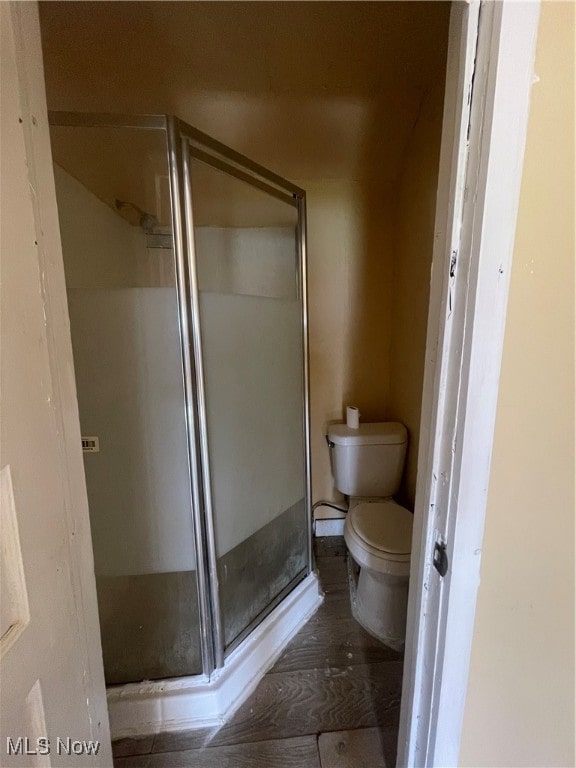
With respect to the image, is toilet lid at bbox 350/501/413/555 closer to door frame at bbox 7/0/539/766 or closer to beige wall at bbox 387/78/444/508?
beige wall at bbox 387/78/444/508

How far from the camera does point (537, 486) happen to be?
658 mm

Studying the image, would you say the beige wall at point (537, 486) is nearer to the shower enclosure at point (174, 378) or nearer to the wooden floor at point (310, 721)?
the wooden floor at point (310, 721)

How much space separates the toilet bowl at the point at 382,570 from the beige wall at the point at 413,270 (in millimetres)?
310

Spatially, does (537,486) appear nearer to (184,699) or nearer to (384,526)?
(384,526)

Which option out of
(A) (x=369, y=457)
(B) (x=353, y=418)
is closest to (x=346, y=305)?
(B) (x=353, y=418)

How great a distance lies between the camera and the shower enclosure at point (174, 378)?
1.18 meters

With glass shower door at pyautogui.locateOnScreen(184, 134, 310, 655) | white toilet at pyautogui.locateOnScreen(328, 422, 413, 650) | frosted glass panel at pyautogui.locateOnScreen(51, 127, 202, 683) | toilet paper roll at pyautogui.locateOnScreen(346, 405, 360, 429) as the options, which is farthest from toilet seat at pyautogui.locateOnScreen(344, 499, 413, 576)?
frosted glass panel at pyautogui.locateOnScreen(51, 127, 202, 683)

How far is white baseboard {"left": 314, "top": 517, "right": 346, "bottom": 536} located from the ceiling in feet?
6.43

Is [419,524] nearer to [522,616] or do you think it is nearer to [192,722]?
[522,616]

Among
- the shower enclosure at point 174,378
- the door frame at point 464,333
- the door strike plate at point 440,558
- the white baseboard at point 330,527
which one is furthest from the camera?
the white baseboard at point 330,527

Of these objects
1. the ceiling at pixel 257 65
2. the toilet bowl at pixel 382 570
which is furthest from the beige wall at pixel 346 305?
the toilet bowl at pixel 382 570

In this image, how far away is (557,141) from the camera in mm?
558

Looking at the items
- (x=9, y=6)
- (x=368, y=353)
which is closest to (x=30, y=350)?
(x=9, y=6)

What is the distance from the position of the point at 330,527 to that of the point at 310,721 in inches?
42.2
